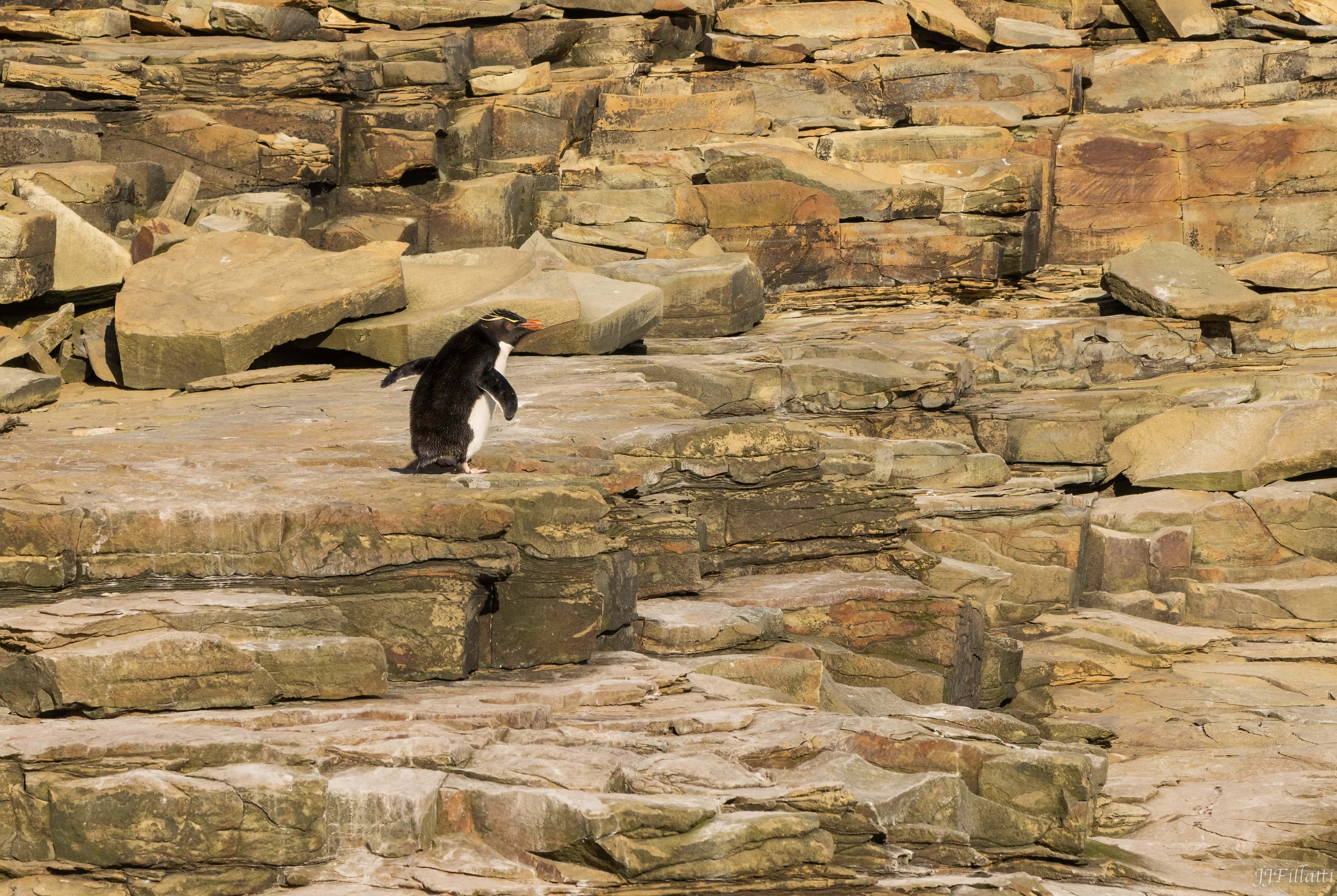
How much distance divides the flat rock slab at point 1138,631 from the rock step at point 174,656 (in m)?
6.22

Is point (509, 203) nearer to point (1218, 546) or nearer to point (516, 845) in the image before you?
point (1218, 546)

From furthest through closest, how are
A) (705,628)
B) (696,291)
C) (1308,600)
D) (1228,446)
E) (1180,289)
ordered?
1. (1180,289)
2. (696,291)
3. (1228,446)
4. (1308,600)
5. (705,628)

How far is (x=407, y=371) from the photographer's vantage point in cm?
709

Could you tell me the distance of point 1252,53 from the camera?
738 inches

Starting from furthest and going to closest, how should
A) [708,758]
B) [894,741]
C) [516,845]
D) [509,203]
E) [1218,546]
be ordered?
[509,203]
[1218,546]
[894,741]
[708,758]
[516,845]

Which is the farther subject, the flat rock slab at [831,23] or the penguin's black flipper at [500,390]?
the flat rock slab at [831,23]

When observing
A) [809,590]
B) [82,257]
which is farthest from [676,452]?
[82,257]

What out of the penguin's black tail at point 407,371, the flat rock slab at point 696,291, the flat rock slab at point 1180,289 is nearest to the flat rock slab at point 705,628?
the penguin's black tail at point 407,371

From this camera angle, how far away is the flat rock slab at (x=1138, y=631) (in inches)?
397

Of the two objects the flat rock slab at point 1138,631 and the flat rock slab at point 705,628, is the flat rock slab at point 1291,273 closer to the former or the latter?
the flat rock slab at point 1138,631

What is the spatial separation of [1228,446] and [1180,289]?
2.77 metres

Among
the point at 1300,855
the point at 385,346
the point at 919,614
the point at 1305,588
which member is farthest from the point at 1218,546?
the point at 385,346

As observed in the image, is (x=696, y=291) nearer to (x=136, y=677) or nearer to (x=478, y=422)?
(x=478, y=422)

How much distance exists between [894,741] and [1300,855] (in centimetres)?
209
